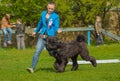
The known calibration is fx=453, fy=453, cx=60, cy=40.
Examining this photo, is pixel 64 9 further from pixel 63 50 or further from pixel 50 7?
pixel 50 7

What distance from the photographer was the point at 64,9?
2933 cm

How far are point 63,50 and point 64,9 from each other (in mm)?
17269

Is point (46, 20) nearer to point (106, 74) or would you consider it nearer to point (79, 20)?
point (106, 74)

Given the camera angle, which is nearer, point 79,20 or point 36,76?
point 36,76

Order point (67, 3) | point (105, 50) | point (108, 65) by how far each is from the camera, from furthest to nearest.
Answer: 1. point (67, 3)
2. point (105, 50)
3. point (108, 65)

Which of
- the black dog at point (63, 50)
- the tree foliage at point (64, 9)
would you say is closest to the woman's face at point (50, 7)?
the black dog at point (63, 50)

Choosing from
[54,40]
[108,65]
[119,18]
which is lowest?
[119,18]

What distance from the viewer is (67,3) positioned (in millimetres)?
29703

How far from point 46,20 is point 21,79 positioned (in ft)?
6.47

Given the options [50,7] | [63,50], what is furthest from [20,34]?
[50,7]

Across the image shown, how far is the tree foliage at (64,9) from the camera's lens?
29.5m

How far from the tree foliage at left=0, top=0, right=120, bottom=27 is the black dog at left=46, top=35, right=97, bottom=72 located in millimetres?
16681

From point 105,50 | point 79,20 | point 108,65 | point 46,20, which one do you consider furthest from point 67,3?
point 46,20

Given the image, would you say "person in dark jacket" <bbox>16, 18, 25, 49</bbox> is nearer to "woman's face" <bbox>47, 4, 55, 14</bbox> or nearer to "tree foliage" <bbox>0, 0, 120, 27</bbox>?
"tree foliage" <bbox>0, 0, 120, 27</bbox>
